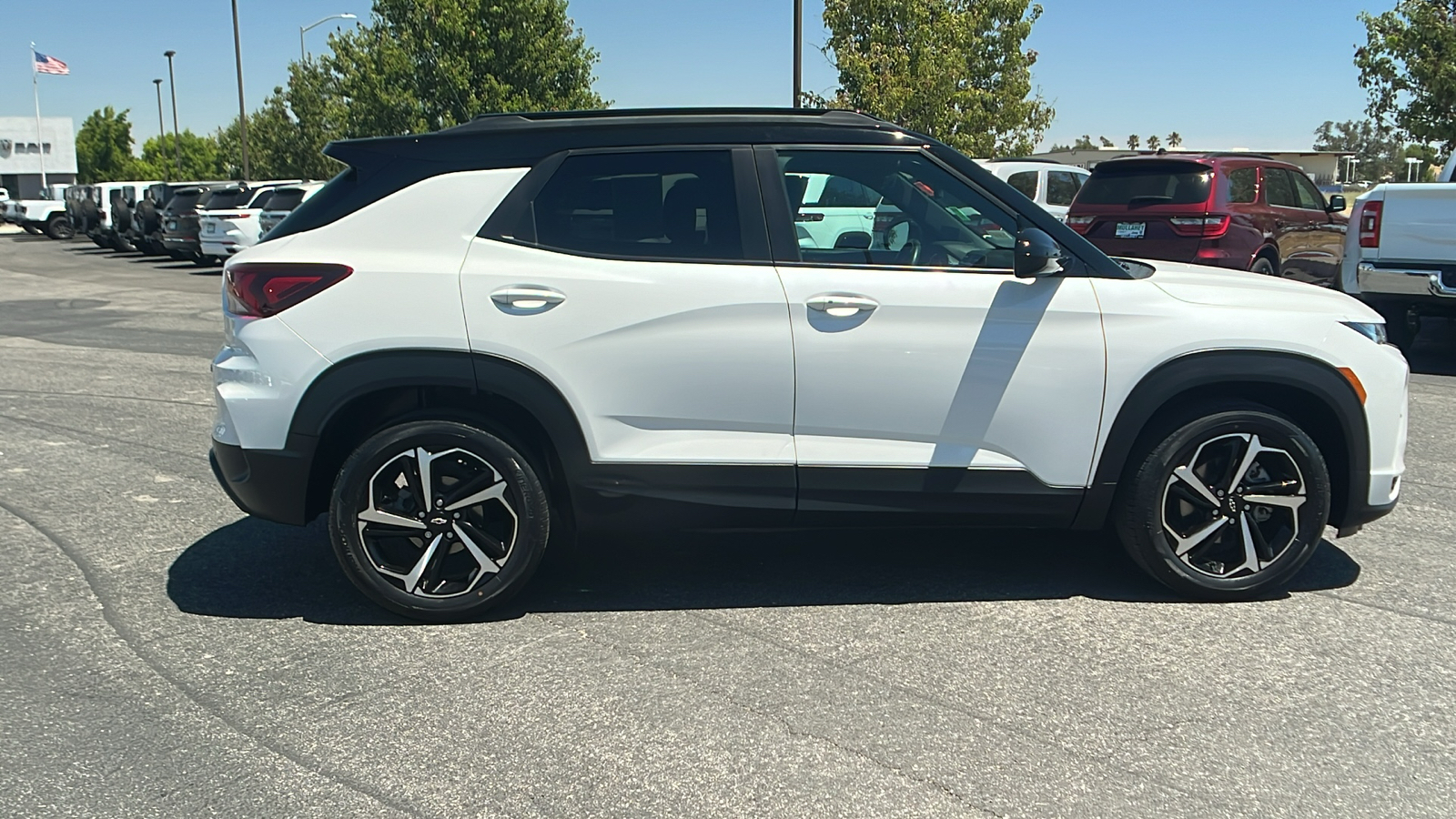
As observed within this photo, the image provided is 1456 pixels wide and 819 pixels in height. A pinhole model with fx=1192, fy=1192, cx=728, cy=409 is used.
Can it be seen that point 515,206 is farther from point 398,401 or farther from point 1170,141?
point 1170,141

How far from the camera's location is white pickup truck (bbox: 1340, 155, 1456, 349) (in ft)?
31.6

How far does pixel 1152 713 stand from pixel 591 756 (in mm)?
1703

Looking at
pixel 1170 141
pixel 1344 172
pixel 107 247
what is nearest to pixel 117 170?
pixel 107 247

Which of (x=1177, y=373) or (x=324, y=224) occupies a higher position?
(x=324, y=224)

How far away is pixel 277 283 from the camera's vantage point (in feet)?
14.0

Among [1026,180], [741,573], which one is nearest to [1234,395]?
[741,573]

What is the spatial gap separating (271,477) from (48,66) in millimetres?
65088

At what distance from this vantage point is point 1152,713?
3635mm

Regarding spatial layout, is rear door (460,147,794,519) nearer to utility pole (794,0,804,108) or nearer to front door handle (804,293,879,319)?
front door handle (804,293,879,319)

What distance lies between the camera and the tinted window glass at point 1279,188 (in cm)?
1270

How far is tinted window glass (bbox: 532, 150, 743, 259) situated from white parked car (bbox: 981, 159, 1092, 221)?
513 inches

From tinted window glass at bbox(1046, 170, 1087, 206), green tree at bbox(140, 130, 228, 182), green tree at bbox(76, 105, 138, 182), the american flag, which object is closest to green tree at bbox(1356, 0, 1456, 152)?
tinted window glass at bbox(1046, 170, 1087, 206)

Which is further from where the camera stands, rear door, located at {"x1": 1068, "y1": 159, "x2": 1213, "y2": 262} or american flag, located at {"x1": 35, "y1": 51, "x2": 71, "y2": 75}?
american flag, located at {"x1": 35, "y1": 51, "x2": 71, "y2": 75}

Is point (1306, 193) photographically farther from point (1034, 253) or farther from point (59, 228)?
point (59, 228)
